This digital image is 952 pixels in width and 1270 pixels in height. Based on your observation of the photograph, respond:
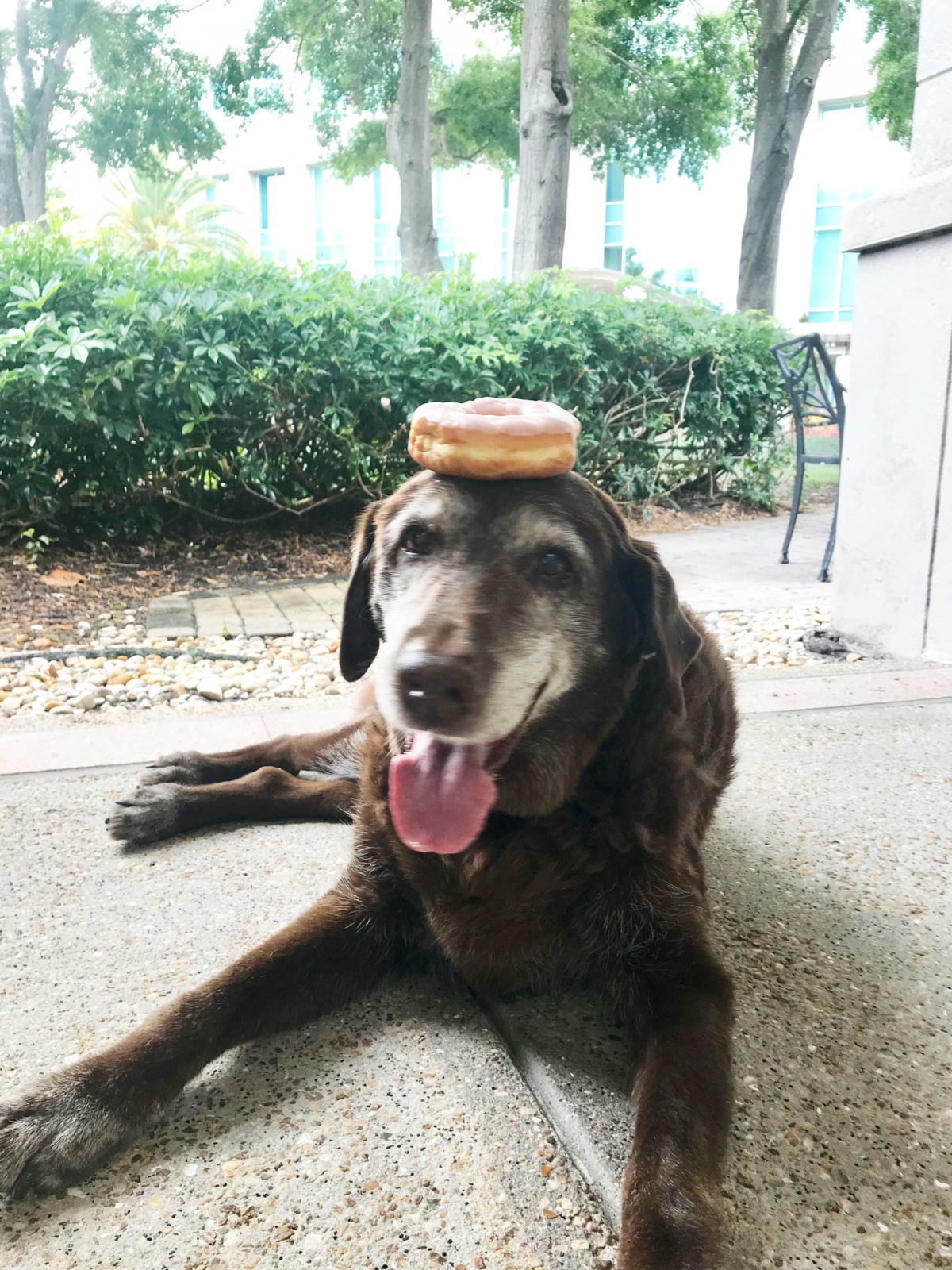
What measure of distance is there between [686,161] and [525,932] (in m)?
17.6

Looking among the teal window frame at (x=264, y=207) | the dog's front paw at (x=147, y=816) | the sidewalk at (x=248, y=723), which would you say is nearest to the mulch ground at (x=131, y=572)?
the sidewalk at (x=248, y=723)

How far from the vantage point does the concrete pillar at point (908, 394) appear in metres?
3.81

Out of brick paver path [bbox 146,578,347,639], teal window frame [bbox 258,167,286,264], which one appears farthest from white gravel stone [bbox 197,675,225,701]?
teal window frame [bbox 258,167,286,264]

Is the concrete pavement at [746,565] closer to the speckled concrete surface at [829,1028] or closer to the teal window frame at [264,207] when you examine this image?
the speckled concrete surface at [829,1028]

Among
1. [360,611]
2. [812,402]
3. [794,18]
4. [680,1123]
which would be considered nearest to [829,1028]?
[680,1123]

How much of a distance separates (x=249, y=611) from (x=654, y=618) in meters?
3.78

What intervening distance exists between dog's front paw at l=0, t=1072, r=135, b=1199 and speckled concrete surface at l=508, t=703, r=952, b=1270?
0.69 meters

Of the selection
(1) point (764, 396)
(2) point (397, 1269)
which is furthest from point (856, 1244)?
(1) point (764, 396)

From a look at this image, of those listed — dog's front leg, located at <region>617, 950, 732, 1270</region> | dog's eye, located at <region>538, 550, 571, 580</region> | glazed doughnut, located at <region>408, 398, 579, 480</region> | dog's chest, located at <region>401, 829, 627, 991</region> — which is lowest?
dog's front leg, located at <region>617, 950, 732, 1270</region>

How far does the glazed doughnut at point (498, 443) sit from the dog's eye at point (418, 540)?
0.36 feet

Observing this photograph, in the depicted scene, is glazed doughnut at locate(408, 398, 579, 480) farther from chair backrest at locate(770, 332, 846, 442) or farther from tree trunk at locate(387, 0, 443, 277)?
tree trunk at locate(387, 0, 443, 277)

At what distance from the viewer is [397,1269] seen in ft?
3.79

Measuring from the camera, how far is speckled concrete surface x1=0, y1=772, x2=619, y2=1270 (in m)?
1.19

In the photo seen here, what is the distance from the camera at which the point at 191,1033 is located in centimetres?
146
